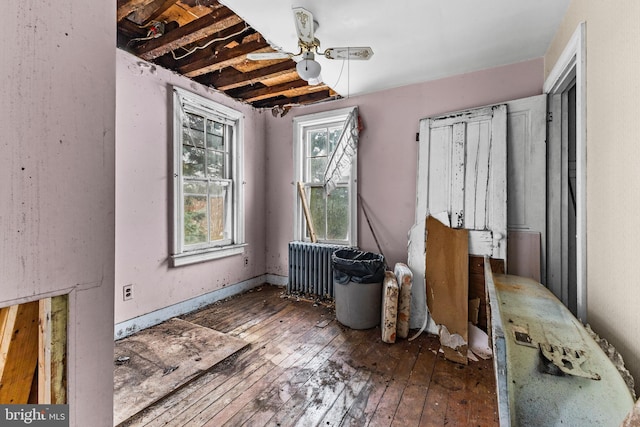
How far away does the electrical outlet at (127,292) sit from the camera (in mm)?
2421

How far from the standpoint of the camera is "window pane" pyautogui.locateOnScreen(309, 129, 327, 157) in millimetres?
3523

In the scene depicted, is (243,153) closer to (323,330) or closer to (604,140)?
(323,330)

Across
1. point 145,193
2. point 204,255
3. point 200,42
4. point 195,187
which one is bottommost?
point 204,255

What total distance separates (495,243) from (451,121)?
119 centimetres

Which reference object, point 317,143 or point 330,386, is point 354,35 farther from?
point 330,386

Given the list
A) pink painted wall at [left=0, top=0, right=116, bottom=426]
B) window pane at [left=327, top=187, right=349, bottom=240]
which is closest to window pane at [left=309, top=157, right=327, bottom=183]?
window pane at [left=327, top=187, right=349, bottom=240]

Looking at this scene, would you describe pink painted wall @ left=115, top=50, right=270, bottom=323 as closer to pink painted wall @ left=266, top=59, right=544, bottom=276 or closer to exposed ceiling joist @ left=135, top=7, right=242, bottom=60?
exposed ceiling joist @ left=135, top=7, right=242, bottom=60

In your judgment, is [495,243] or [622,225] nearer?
[622,225]

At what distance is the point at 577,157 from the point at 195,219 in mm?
3272

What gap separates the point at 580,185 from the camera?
1468 millimetres

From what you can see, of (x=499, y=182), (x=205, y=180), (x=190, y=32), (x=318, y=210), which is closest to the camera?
(x=190, y=32)

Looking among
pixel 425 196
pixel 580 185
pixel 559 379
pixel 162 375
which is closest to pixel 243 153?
pixel 425 196

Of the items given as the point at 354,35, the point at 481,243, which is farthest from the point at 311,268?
the point at 354,35

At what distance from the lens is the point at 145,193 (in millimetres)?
2555
